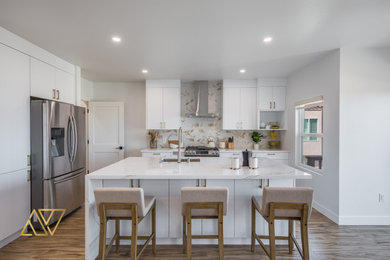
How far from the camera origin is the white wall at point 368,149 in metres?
2.86

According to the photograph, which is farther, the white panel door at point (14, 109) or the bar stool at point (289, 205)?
the white panel door at point (14, 109)

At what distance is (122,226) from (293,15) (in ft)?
9.41

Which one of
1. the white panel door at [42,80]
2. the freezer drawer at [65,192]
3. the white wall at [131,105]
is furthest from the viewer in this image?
the white wall at [131,105]

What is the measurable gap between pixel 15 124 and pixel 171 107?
2.82 metres

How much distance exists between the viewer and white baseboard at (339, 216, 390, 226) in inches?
112

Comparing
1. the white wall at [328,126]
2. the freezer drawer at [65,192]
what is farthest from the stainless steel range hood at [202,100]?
the freezer drawer at [65,192]

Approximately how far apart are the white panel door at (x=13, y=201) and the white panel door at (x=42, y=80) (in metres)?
1.10

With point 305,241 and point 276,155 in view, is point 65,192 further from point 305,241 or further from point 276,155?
point 276,155

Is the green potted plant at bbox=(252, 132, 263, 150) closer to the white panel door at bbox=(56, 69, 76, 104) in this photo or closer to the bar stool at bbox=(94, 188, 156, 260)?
the bar stool at bbox=(94, 188, 156, 260)

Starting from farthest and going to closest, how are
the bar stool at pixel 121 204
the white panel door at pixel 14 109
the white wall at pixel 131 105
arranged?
the white wall at pixel 131 105 → the white panel door at pixel 14 109 → the bar stool at pixel 121 204

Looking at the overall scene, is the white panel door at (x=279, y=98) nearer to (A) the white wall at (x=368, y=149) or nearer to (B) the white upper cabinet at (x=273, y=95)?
(B) the white upper cabinet at (x=273, y=95)

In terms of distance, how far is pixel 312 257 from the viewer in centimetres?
211

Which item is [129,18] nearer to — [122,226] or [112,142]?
[122,226]

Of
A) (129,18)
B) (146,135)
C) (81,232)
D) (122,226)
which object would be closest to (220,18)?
(129,18)
